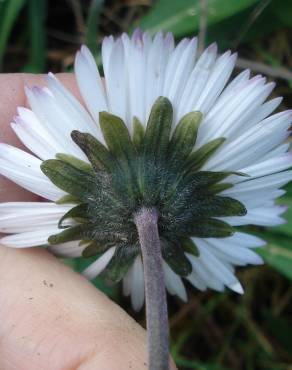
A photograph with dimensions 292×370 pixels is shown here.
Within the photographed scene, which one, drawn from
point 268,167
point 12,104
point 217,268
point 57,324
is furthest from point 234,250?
point 12,104

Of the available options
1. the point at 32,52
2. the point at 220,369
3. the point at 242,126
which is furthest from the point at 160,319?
the point at 32,52

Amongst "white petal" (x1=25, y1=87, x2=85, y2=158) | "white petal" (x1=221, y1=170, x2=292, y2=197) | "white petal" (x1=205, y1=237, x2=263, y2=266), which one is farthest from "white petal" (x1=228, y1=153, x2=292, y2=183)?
"white petal" (x1=25, y1=87, x2=85, y2=158)

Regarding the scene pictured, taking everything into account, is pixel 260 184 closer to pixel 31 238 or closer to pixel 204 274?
pixel 204 274

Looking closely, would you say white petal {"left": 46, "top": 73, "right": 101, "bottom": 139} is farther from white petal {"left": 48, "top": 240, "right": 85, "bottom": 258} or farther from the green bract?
white petal {"left": 48, "top": 240, "right": 85, "bottom": 258}

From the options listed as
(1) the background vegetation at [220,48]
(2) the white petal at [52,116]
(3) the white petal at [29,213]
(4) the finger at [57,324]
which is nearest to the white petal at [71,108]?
(2) the white petal at [52,116]

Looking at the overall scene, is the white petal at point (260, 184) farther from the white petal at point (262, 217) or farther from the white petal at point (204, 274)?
the white petal at point (204, 274)

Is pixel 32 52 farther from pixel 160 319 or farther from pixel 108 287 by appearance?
pixel 160 319

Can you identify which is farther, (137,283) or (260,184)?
(137,283)
